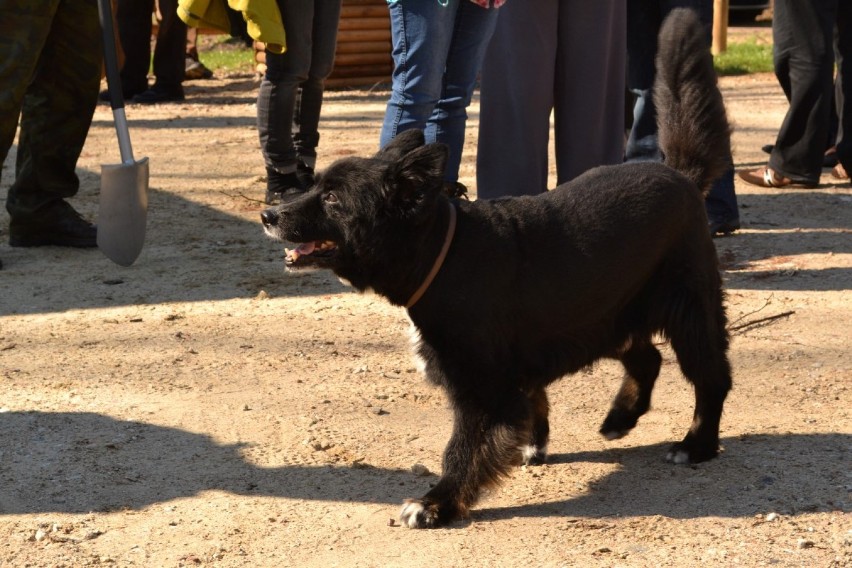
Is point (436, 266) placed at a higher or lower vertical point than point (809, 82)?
Result: lower

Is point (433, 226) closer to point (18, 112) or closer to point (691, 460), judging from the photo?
point (691, 460)

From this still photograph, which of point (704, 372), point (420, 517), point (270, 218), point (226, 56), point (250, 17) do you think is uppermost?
point (250, 17)

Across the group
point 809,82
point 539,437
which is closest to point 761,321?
point 539,437

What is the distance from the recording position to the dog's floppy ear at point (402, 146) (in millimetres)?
3738

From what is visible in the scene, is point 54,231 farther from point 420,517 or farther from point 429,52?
point 420,517

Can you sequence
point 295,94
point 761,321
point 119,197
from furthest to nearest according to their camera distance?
point 295,94
point 119,197
point 761,321

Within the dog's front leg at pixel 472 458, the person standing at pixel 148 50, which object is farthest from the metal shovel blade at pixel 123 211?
the person standing at pixel 148 50

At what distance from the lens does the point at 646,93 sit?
21.9 ft

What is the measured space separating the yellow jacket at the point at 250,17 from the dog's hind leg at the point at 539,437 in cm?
324

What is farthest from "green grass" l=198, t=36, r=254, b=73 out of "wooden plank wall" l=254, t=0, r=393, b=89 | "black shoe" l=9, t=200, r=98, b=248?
"black shoe" l=9, t=200, r=98, b=248

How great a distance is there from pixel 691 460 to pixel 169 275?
3.26 m

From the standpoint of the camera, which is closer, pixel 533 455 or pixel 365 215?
pixel 365 215

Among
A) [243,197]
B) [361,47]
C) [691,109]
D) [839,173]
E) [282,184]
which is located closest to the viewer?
[691,109]

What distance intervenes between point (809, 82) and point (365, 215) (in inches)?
201
